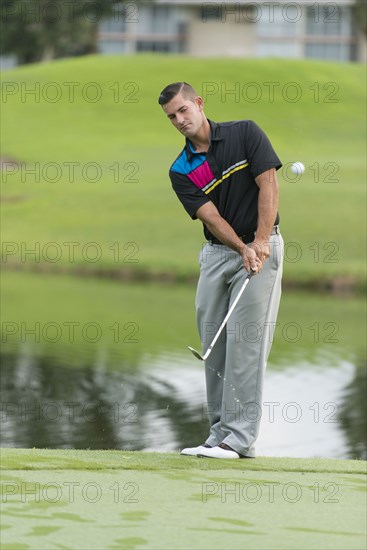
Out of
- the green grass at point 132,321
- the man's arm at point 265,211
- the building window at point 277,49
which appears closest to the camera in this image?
the man's arm at point 265,211

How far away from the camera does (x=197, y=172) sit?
23.6 feet

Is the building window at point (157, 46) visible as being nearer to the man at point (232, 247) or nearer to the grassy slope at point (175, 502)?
the man at point (232, 247)

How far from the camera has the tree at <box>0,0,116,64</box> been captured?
63.7m

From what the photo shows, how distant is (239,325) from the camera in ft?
23.9

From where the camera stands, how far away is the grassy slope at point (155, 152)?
29.5m

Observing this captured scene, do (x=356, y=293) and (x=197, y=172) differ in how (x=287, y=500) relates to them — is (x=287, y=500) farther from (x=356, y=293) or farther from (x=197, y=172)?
(x=356, y=293)

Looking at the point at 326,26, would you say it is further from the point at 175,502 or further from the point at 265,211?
the point at 175,502

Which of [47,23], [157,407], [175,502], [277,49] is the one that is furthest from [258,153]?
[277,49]

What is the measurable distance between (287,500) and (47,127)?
1521 inches

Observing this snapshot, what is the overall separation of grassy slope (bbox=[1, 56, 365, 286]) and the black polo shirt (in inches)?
703

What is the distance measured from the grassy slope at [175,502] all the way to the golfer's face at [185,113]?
74.4 inches

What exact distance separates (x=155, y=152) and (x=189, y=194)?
3317 centimetres

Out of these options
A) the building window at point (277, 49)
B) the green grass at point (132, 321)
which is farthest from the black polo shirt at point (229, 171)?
the building window at point (277, 49)

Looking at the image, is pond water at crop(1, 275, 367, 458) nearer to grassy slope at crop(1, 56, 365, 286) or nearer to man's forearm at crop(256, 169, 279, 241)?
man's forearm at crop(256, 169, 279, 241)
